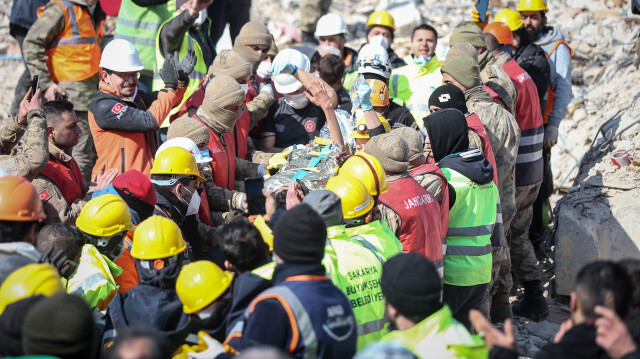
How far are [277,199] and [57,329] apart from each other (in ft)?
8.46

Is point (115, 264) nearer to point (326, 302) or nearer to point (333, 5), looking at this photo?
point (326, 302)

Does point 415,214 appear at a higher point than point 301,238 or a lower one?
lower

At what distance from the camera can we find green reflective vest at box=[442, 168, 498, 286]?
5367mm

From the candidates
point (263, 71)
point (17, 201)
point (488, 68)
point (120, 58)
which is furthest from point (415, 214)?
point (263, 71)

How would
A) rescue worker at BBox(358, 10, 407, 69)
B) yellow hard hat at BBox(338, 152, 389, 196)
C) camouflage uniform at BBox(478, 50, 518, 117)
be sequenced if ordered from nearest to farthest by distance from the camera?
yellow hard hat at BBox(338, 152, 389, 196), camouflage uniform at BBox(478, 50, 518, 117), rescue worker at BBox(358, 10, 407, 69)

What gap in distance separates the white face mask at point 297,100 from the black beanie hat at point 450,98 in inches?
49.1

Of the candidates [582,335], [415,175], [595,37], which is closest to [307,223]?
[582,335]

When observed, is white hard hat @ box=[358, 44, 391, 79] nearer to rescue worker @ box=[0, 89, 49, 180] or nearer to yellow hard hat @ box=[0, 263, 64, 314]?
rescue worker @ box=[0, 89, 49, 180]

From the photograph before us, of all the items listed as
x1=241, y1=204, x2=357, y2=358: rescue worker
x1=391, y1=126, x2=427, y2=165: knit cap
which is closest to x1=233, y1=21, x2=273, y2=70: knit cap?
x1=391, y1=126, x2=427, y2=165: knit cap

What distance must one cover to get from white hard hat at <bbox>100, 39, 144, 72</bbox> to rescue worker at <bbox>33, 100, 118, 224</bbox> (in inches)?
24.8

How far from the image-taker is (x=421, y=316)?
3.09 meters

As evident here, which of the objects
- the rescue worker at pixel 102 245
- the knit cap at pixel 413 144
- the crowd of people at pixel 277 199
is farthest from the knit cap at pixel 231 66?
the rescue worker at pixel 102 245

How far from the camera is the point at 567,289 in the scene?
762 cm

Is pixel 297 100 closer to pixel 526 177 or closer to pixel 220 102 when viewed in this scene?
pixel 220 102
